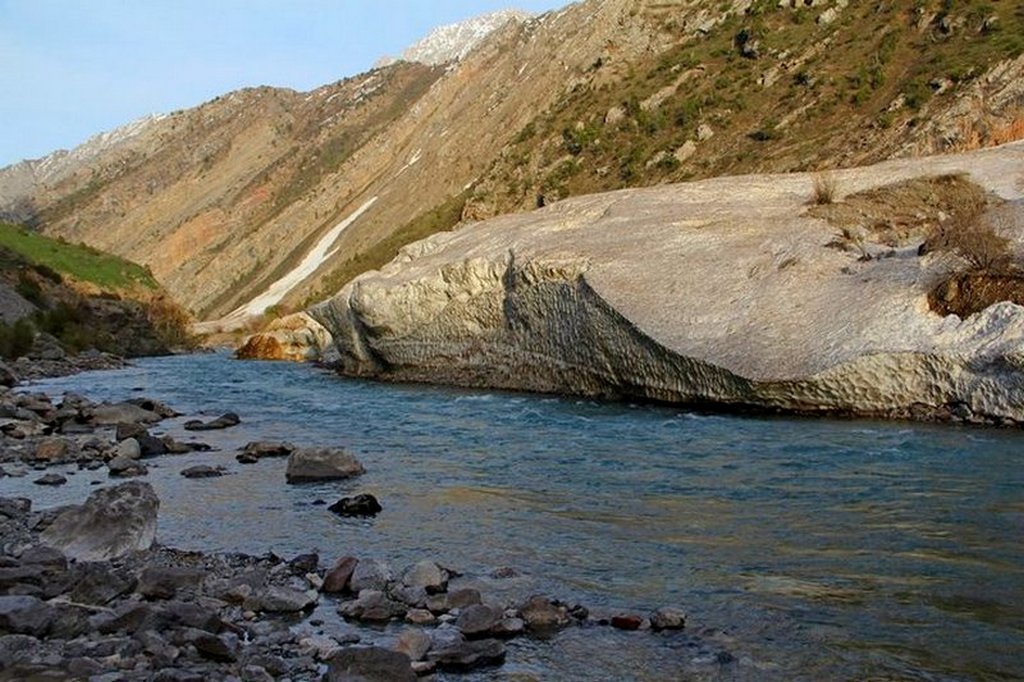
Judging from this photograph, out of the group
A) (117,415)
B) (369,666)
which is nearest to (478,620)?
(369,666)

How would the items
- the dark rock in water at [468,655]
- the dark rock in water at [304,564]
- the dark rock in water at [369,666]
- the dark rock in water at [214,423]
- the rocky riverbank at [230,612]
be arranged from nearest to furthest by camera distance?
the dark rock in water at [369,666] < the rocky riverbank at [230,612] < the dark rock in water at [468,655] < the dark rock in water at [304,564] < the dark rock in water at [214,423]

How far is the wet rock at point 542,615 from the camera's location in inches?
265

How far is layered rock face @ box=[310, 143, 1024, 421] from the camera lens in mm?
15398

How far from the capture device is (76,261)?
49688 mm

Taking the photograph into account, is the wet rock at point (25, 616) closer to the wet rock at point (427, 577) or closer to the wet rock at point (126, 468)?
the wet rock at point (427, 577)

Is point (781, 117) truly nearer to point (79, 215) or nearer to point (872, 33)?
point (872, 33)

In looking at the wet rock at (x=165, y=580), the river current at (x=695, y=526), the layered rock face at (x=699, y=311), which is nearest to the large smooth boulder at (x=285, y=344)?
→ the layered rock face at (x=699, y=311)

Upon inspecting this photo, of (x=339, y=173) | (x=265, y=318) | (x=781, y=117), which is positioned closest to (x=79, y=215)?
(x=339, y=173)

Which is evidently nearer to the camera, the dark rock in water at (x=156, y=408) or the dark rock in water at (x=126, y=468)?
the dark rock in water at (x=126, y=468)

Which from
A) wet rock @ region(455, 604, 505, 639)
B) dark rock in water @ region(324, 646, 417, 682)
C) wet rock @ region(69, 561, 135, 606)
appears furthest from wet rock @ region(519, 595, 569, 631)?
wet rock @ region(69, 561, 135, 606)

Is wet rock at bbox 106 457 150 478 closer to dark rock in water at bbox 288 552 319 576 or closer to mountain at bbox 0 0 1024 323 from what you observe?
dark rock in water at bbox 288 552 319 576

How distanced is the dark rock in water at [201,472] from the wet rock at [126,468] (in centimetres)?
59

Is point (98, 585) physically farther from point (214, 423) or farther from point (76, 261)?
point (76, 261)

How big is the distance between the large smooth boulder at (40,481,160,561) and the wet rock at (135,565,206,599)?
1128 mm
